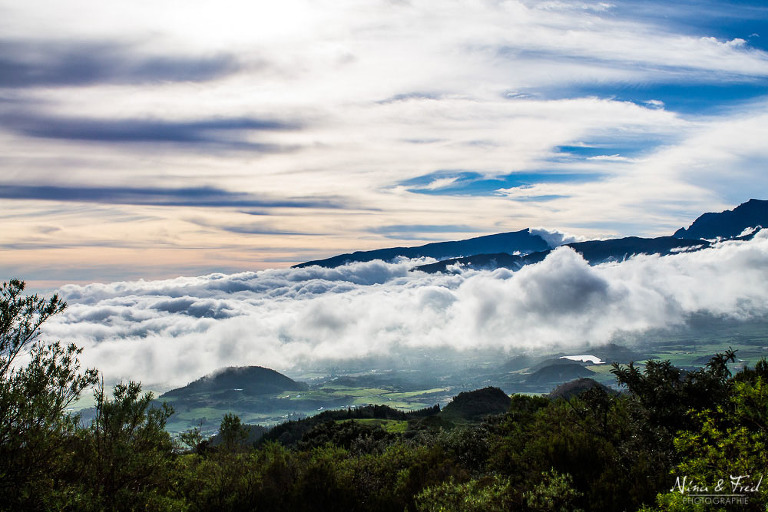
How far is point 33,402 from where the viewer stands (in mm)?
21359

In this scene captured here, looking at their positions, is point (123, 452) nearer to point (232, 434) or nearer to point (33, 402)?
point (33, 402)

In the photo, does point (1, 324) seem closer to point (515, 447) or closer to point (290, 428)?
point (515, 447)

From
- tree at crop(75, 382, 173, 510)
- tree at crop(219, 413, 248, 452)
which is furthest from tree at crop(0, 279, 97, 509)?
tree at crop(219, 413, 248, 452)

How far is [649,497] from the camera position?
27141 millimetres

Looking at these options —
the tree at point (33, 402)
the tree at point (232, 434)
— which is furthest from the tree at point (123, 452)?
the tree at point (232, 434)

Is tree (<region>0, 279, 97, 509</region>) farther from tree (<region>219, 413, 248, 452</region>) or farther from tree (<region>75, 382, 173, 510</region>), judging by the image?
tree (<region>219, 413, 248, 452</region>)

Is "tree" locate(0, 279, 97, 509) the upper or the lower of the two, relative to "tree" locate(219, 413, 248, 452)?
upper

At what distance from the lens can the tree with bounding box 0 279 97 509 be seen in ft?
69.4

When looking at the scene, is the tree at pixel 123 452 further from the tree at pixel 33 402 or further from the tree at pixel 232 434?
the tree at pixel 232 434

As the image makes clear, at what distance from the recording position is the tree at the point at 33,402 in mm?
21156

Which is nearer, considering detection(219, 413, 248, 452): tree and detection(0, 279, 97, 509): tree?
detection(0, 279, 97, 509): tree

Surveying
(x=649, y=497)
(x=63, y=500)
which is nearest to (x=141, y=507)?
(x=63, y=500)

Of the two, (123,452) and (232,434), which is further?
(232,434)

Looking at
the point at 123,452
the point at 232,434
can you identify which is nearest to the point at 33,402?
the point at 123,452
